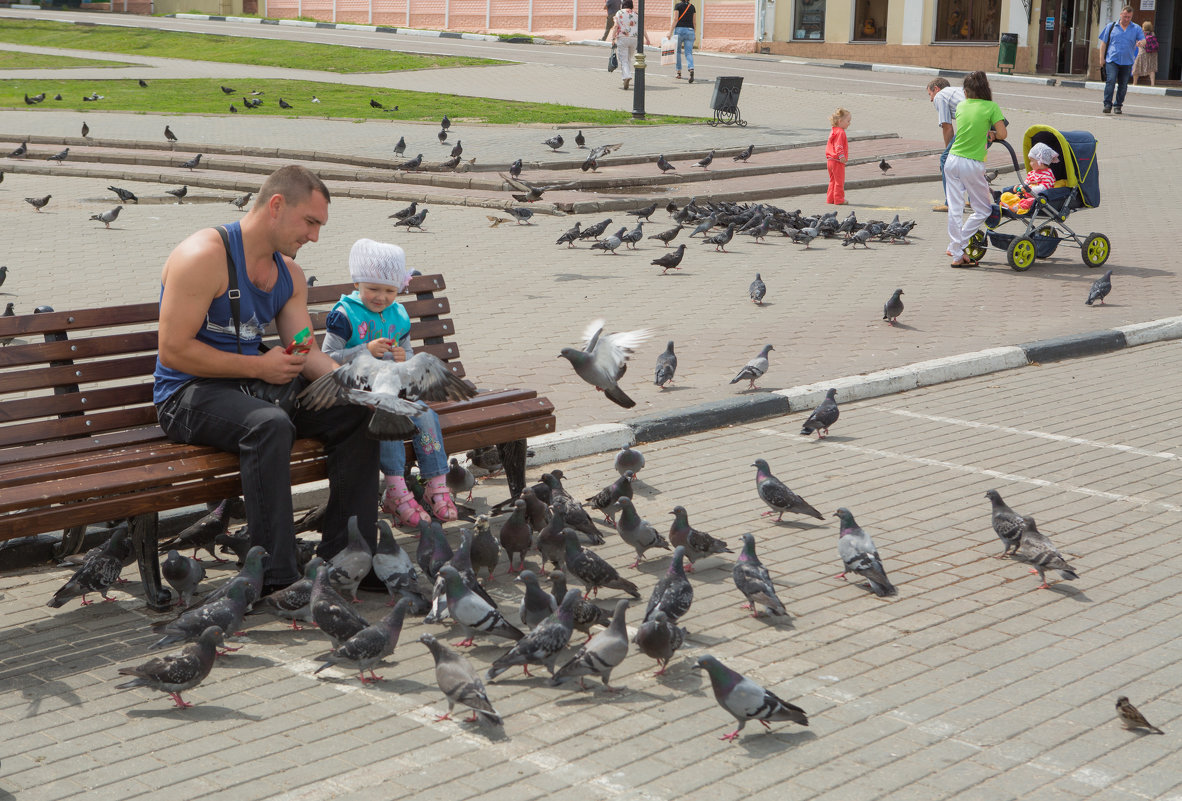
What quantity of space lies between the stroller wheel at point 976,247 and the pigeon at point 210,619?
10973 millimetres

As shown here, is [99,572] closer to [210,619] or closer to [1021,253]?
[210,619]

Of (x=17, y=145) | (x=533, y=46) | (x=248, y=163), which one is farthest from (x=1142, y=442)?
(x=533, y=46)

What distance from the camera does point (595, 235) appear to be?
15172mm

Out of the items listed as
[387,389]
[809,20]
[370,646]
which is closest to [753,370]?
[387,389]

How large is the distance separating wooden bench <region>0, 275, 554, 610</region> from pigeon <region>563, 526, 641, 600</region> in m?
1.02

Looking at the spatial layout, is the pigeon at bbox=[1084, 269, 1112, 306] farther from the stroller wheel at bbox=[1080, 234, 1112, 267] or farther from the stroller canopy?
the stroller canopy

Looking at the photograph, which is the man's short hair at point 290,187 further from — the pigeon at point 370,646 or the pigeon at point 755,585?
the pigeon at point 755,585

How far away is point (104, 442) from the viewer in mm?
5691

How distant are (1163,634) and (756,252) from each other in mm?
10441

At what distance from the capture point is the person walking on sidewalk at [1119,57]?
28266 mm

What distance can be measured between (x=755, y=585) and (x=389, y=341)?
2.00 metres

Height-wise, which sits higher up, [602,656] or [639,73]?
[639,73]

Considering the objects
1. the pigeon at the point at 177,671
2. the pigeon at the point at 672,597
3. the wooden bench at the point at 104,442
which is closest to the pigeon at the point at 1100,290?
the wooden bench at the point at 104,442

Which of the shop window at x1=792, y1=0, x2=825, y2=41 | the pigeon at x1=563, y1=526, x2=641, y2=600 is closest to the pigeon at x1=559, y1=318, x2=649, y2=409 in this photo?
the pigeon at x1=563, y1=526, x2=641, y2=600
